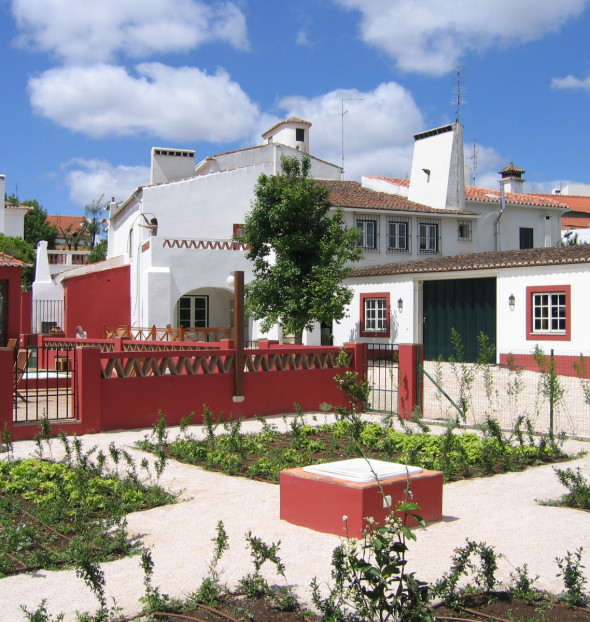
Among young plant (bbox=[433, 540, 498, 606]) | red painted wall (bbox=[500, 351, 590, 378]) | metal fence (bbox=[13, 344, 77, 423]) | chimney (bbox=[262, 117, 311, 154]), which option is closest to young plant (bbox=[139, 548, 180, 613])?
young plant (bbox=[433, 540, 498, 606])

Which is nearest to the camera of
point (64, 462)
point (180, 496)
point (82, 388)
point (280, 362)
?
point (180, 496)

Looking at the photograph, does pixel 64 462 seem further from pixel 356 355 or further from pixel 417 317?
pixel 417 317

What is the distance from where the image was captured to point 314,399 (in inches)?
579

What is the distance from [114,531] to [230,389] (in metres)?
7.43

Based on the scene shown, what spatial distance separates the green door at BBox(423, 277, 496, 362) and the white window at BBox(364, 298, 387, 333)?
1756mm

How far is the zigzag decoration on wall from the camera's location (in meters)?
27.0

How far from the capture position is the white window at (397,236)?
29953mm

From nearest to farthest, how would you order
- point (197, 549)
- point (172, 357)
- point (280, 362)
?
point (197, 549), point (172, 357), point (280, 362)

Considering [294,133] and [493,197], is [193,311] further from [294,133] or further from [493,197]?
[493,197]

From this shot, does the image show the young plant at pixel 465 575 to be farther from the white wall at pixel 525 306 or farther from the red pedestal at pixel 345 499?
the white wall at pixel 525 306

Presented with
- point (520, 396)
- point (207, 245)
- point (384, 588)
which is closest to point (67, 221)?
point (207, 245)

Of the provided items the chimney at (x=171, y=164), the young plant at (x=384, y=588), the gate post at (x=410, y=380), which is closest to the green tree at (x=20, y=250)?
the chimney at (x=171, y=164)

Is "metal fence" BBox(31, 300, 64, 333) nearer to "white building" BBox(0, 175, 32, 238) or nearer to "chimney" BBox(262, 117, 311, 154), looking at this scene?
"chimney" BBox(262, 117, 311, 154)

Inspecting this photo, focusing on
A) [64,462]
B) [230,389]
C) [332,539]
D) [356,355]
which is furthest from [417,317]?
[332,539]
